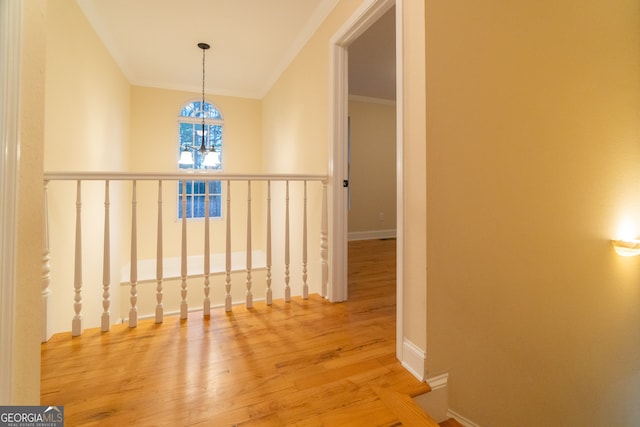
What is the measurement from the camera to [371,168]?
4895mm

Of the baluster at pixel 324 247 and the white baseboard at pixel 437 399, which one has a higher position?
the baluster at pixel 324 247

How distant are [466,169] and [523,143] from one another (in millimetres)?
486

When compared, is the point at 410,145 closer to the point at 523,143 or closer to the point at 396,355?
the point at 523,143

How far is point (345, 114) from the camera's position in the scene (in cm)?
212

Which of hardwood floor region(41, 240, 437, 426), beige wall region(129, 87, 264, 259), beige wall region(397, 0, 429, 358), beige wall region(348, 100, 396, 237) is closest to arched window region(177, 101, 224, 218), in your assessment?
beige wall region(129, 87, 264, 259)

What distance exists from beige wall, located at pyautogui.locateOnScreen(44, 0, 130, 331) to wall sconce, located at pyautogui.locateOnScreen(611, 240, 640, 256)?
3.73 meters

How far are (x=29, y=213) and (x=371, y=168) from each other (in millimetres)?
4615

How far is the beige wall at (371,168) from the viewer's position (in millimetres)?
4766

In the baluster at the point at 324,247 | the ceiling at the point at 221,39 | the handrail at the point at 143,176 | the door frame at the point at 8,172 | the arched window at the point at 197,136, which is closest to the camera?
the door frame at the point at 8,172

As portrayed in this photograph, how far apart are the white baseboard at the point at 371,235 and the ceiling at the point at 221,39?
8.12 ft

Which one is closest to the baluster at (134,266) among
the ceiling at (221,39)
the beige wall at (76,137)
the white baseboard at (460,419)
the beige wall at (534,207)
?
the beige wall at (76,137)

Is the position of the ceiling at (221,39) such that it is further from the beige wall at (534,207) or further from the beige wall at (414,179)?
the beige wall at (534,207)

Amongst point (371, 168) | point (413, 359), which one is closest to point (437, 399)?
point (413, 359)

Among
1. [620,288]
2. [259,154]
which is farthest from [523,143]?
[259,154]
